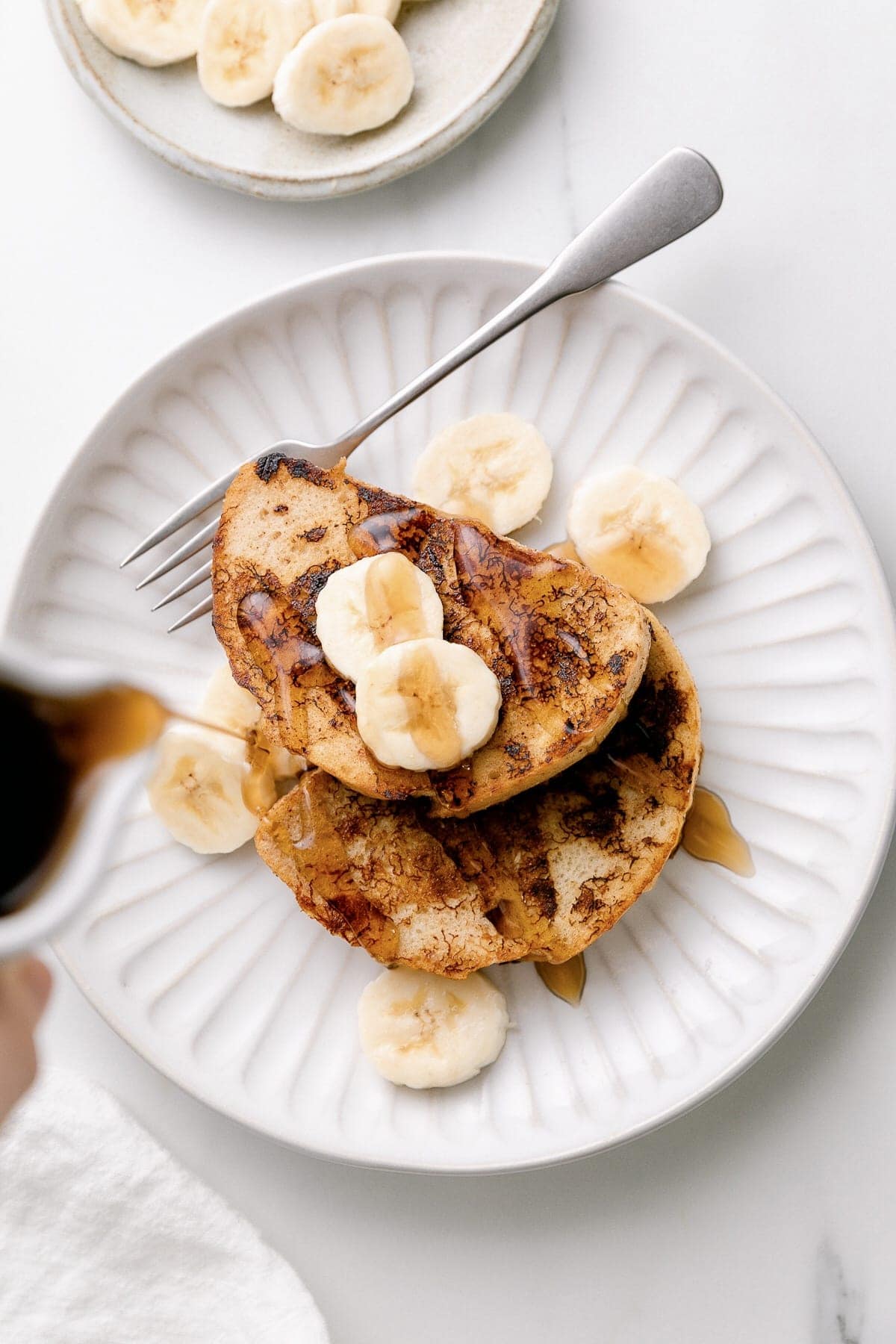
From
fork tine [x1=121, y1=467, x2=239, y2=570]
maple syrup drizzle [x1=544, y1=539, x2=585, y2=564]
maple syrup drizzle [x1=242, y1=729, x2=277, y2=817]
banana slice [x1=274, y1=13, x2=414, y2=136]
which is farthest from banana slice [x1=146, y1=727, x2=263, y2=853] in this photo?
banana slice [x1=274, y1=13, x2=414, y2=136]

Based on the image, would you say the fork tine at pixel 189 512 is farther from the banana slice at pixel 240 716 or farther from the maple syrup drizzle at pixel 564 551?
the maple syrup drizzle at pixel 564 551

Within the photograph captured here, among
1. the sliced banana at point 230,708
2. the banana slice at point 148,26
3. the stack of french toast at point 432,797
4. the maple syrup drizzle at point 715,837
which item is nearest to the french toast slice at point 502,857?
the stack of french toast at point 432,797

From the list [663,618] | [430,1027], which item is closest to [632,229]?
[663,618]

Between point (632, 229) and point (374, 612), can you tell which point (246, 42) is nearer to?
point (632, 229)

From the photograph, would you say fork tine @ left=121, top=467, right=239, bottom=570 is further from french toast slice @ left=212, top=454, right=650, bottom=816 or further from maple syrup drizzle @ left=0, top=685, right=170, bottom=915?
maple syrup drizzle @ left=0, top=685, right=170, bottom=915

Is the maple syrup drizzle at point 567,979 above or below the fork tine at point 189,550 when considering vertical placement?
below
